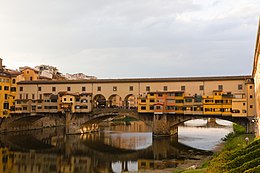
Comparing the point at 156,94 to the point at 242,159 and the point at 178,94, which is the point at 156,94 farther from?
the point at 242,159

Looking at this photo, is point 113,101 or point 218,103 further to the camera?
point 113,101

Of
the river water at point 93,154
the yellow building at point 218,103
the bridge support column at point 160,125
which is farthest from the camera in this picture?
the bridge support column at point 160,125

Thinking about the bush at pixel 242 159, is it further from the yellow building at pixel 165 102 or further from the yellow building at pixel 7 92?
the yellow building at pixel 7 92

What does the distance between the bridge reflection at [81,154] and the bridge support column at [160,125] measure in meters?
2.05

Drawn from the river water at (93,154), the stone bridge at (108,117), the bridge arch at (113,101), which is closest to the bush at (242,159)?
the river water at (93,154)

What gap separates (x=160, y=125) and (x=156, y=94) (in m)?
4.93

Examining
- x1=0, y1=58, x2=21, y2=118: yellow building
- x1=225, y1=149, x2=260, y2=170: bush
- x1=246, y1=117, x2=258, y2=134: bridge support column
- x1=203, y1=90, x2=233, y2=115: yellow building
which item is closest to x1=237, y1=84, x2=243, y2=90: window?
x1=203, y1=90, x2=233, y2=115: yellow building

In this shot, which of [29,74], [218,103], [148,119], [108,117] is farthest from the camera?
[29,74]

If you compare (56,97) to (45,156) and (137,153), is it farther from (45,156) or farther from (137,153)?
(137,153)

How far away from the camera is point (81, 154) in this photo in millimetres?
33125

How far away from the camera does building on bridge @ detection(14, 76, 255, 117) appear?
41.2 metres

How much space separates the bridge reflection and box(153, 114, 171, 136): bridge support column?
205cm

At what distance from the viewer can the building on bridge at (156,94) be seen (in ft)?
135

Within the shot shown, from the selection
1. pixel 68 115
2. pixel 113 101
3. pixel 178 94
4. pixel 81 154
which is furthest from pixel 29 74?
pixel 178 94
